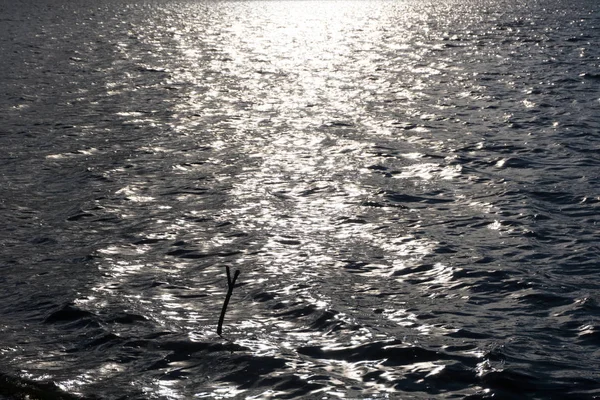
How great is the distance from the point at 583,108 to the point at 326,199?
17487 millimetres

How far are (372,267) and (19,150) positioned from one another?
14.5 m

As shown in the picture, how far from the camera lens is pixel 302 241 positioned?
1755cm

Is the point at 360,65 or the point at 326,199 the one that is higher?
the point at 360,65

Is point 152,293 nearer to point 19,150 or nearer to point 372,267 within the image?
point 372,267

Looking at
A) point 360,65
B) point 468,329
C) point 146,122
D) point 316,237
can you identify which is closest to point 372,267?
point 316,237

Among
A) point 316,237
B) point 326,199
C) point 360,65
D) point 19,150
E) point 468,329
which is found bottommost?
point 468,329

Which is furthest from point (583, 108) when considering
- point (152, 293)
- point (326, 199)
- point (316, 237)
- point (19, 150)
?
point (152, 293)

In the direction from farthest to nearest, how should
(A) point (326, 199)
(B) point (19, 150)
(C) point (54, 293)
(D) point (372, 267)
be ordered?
(B) point (19, 150), (A) point (326, 199), (D) point (372, 267), (C) point (54, 293)

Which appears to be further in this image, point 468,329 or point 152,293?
point 152,293

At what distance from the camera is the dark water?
11.9 meters

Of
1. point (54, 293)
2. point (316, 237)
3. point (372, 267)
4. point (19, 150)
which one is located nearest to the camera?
point (54, 293)

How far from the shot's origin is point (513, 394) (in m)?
11.2

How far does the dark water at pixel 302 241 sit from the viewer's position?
11945mm

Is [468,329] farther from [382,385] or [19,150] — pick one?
[19,150]
